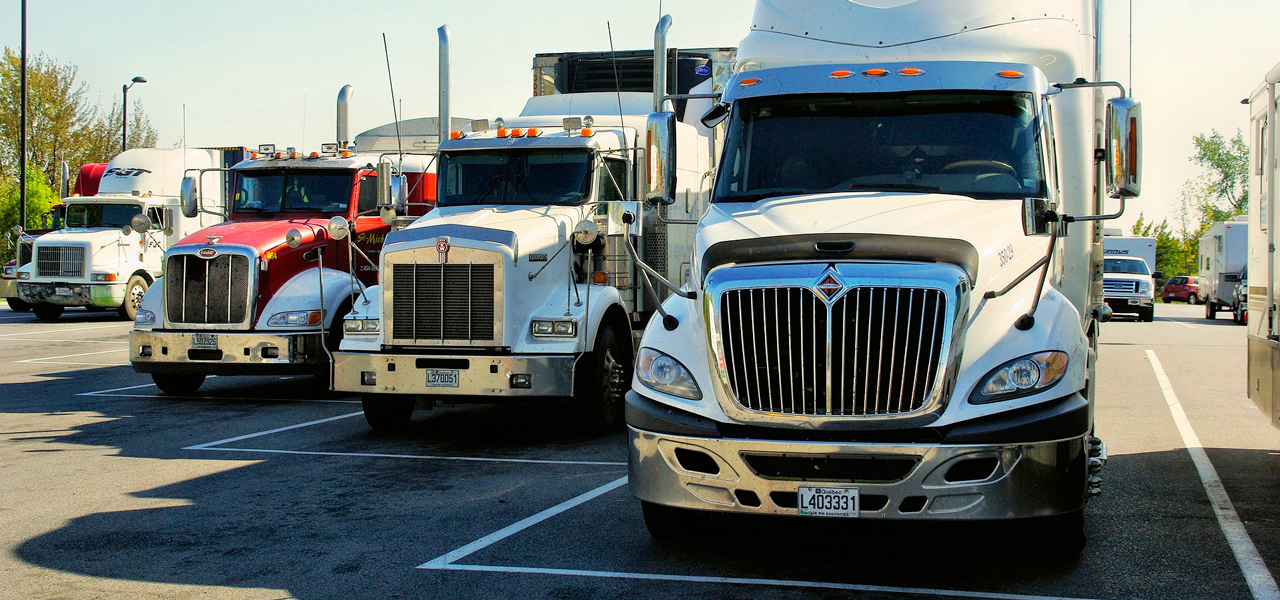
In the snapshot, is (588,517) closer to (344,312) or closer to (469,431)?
(469,431)

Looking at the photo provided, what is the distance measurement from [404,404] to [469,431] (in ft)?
2.18

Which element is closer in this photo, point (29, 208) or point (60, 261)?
point (60, 261)

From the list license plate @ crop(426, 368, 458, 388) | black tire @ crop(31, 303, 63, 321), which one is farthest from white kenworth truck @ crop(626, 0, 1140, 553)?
black tire @ crop(31, 303, 63, 321)

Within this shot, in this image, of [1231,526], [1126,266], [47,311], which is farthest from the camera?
[1126,266]

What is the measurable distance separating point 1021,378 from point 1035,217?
1384 millimetres

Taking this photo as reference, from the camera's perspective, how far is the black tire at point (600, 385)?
10492 mm

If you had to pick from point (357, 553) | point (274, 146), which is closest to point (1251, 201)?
point (357, 553)

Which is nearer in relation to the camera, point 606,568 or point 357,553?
point 606,568

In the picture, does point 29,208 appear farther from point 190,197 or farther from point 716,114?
point 716,114

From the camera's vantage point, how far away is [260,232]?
1337 centimetres

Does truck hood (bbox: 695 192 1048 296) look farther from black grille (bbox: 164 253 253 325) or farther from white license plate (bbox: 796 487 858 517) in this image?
black grille (bbox: 164 253 253 325)

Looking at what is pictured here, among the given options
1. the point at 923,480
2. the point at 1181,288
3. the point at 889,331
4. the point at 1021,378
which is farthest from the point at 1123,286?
the point at 1181,288

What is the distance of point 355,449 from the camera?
10.2 m

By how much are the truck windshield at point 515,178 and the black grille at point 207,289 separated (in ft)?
8.93
